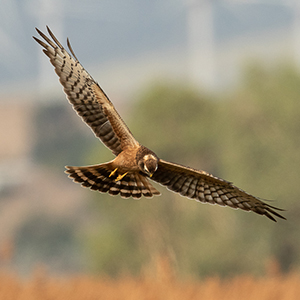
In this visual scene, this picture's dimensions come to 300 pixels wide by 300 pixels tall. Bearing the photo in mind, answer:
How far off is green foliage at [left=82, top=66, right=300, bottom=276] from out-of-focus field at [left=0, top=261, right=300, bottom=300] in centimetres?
2303

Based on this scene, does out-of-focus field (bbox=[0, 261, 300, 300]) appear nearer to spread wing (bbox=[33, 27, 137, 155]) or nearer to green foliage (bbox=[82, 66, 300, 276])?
spread wing (bbox=[33, 27, 137, 155])

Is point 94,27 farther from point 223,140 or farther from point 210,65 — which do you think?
point 223,140

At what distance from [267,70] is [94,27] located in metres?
99.1

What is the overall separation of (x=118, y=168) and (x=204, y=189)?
4.35 feet

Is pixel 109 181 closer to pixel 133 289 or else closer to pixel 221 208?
pixel 133 289

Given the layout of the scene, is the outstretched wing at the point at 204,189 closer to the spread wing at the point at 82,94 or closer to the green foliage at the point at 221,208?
the spread wing at the point at 82,94

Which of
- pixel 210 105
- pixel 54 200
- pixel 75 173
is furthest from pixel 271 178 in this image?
pixel 54 200

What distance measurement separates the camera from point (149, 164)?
716 centimetres

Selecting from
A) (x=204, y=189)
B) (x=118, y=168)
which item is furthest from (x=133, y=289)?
(x=118, y=168)

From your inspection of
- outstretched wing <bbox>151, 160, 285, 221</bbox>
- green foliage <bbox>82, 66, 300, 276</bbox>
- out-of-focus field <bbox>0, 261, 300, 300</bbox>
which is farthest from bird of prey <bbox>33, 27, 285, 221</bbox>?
green foliage <bbox>82, 66, 300, 276</bbox>

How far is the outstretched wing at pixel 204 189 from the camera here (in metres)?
8.23

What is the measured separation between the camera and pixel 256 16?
146 metres

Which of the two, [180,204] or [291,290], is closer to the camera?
[291,290]

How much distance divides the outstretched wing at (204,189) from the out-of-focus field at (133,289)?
6.04 ft
